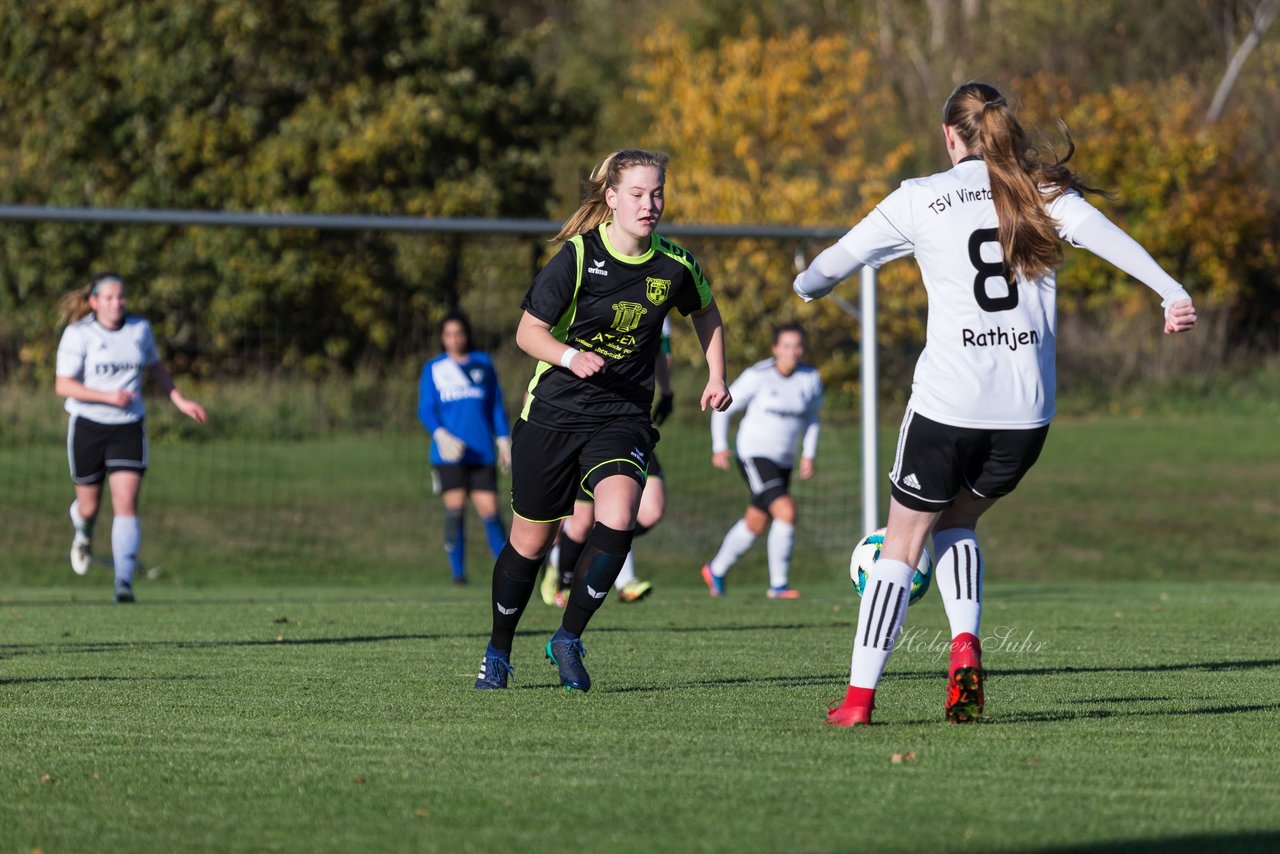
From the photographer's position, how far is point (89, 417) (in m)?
11.8

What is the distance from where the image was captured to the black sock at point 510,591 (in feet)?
22.2

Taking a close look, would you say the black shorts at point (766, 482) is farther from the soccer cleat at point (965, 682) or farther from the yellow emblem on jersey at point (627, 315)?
the soccer cleat at point (965, 682)

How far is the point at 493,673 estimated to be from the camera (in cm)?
679

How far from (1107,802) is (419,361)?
16.6 m

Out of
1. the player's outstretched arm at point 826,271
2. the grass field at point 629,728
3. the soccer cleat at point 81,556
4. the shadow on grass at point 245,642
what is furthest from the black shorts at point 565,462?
the soccer cleat at point 81,556

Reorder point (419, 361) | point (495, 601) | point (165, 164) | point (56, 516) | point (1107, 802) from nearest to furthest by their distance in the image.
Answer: point (1107, 802), point (495, 601), point (56, 516), point (419, 361), point (165, 164)

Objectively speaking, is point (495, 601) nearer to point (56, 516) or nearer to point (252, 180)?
point (56, 516)

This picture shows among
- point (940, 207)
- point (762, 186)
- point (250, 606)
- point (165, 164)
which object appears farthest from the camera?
point (762, 186)

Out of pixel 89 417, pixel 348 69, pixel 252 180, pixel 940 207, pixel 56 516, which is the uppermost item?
pixel 348 69

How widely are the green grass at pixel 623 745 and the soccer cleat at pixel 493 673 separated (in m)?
0.10

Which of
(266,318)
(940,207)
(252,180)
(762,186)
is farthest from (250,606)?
(762,186)

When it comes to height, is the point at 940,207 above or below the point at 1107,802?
above

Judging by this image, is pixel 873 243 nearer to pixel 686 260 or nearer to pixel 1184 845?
pixel 686 260

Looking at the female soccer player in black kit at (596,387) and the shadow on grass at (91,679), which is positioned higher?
the female soccer player in black kit at (596,387)
